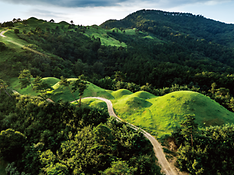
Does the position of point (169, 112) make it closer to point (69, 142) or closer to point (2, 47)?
point (69, 142)

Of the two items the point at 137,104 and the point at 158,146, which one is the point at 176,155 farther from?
the point at 137,104

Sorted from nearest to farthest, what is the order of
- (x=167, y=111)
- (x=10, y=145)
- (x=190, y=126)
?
(x=190, y=126), (x=10, y=145), (x=167, y=111)

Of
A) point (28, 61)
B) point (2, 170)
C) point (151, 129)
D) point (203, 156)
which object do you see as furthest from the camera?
point (28, 61)

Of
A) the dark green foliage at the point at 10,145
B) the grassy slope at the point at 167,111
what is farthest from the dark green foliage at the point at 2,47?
the dark green foliage at the point at 10,145

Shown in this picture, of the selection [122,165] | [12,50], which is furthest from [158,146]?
[12,50]

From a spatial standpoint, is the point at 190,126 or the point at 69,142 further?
the point at 69,142

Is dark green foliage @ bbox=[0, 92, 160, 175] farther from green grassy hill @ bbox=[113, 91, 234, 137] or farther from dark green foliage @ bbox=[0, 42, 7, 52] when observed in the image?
dark green foliage @ bbox=[0, 42, 7, 52]

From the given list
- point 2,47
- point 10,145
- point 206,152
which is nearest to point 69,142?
point 10,145

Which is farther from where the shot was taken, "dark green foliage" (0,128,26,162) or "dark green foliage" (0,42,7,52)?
"dark green foliage" (0,42,7,52)

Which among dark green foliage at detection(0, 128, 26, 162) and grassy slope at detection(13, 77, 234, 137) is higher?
grassy slope at detection(13, 77, 234, 137)

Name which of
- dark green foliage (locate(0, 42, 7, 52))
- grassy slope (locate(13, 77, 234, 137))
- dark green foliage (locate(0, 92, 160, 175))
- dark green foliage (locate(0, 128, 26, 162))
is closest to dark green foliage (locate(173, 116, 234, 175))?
dark green foliage (locate(0, 92, 160, 175))

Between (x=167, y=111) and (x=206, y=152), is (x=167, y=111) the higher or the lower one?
the lower one
